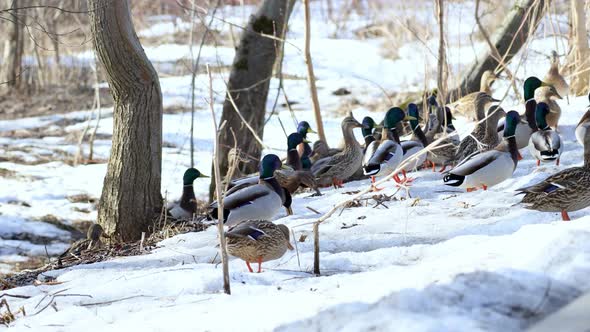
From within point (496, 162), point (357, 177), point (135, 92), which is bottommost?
point (357, 177)

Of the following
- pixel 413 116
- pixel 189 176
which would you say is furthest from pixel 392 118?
pixel 189 176

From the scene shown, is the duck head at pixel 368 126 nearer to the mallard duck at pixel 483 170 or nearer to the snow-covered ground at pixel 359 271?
the snow-covered ground at pixel 359 271

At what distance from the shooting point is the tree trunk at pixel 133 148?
823 cm

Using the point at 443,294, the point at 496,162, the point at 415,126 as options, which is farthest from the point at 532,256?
the point at 415,126

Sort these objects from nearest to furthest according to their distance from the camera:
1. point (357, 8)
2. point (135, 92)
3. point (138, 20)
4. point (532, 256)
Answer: point (532, 256), point (135, 92), point (138, 20), point (357, 8)

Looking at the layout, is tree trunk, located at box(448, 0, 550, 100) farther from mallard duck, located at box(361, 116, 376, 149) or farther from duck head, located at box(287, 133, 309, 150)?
duck head, located at box(287, 133, 309, 150)

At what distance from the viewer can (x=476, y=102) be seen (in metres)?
11.3

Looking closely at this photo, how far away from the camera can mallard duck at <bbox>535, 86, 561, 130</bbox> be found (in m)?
10.8

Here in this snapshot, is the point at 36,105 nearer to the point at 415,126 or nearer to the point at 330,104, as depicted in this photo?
the point at 330,104

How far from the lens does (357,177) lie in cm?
1157

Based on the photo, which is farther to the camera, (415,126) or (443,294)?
(415,126)

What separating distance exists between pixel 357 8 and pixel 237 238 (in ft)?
73.9

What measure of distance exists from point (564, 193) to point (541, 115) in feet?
10.7

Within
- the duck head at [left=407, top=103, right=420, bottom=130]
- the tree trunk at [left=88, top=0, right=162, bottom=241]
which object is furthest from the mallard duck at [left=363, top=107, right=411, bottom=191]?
the tree trunk at [left=88, top=0, right=162, bottom=241]
